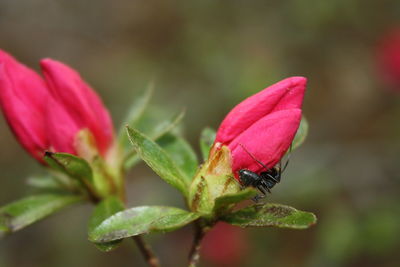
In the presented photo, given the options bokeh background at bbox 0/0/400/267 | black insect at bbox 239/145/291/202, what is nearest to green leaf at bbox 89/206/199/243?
black insect at bbox 239/145/291/202

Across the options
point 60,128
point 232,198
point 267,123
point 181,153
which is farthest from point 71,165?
point 267,123

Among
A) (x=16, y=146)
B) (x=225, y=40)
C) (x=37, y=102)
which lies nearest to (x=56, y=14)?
(x=16, y=146)

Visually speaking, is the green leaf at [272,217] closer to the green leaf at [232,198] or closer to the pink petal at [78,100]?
the green leaf at [232,198]

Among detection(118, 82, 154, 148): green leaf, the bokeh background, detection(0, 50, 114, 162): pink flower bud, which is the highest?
detection(0, 50, 114, 162): pink flower bud

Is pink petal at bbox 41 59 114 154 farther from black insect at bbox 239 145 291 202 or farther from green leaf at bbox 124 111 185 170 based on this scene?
black insect at bbox 239 145 291 202

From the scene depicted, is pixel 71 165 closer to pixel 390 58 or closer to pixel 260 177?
pixel 260 177

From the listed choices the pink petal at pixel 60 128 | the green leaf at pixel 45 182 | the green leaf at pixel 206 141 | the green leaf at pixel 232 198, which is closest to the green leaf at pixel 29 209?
the green leaf at pixel 45 182
